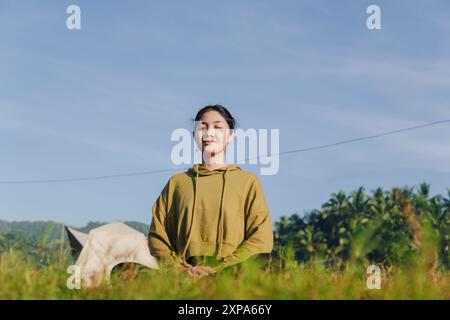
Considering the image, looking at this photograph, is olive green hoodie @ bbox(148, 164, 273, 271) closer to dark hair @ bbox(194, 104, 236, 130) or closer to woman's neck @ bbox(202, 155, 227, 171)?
woman's neck @ bbox(202, 155, 227, 171)

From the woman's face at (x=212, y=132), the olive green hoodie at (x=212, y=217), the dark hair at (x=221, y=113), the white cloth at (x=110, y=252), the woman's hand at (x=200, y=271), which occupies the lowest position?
the woman's hand at (x=200, y=271)

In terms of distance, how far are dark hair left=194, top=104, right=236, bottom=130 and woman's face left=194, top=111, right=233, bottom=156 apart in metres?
0.03

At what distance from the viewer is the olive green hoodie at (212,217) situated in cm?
468

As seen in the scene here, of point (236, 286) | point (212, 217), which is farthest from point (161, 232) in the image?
point (236, 286)

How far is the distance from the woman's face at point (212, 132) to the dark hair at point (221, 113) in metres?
0.03

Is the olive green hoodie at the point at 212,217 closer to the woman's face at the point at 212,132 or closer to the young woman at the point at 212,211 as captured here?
the young woman at the point at 212,211

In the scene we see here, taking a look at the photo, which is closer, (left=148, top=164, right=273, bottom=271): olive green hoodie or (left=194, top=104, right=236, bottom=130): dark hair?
(left=148, top=164, right=273, bottom=271): olive green hoodie

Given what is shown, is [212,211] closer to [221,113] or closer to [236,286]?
[221,113]

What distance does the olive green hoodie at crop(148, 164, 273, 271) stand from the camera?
4.68 m

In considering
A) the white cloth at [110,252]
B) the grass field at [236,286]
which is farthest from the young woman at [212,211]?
the grass field at [236,286]

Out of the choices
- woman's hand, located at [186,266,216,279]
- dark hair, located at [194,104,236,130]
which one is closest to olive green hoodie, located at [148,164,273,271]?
woman's hand, located at [186,266,216,279]

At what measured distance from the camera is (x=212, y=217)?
4.80 meters
